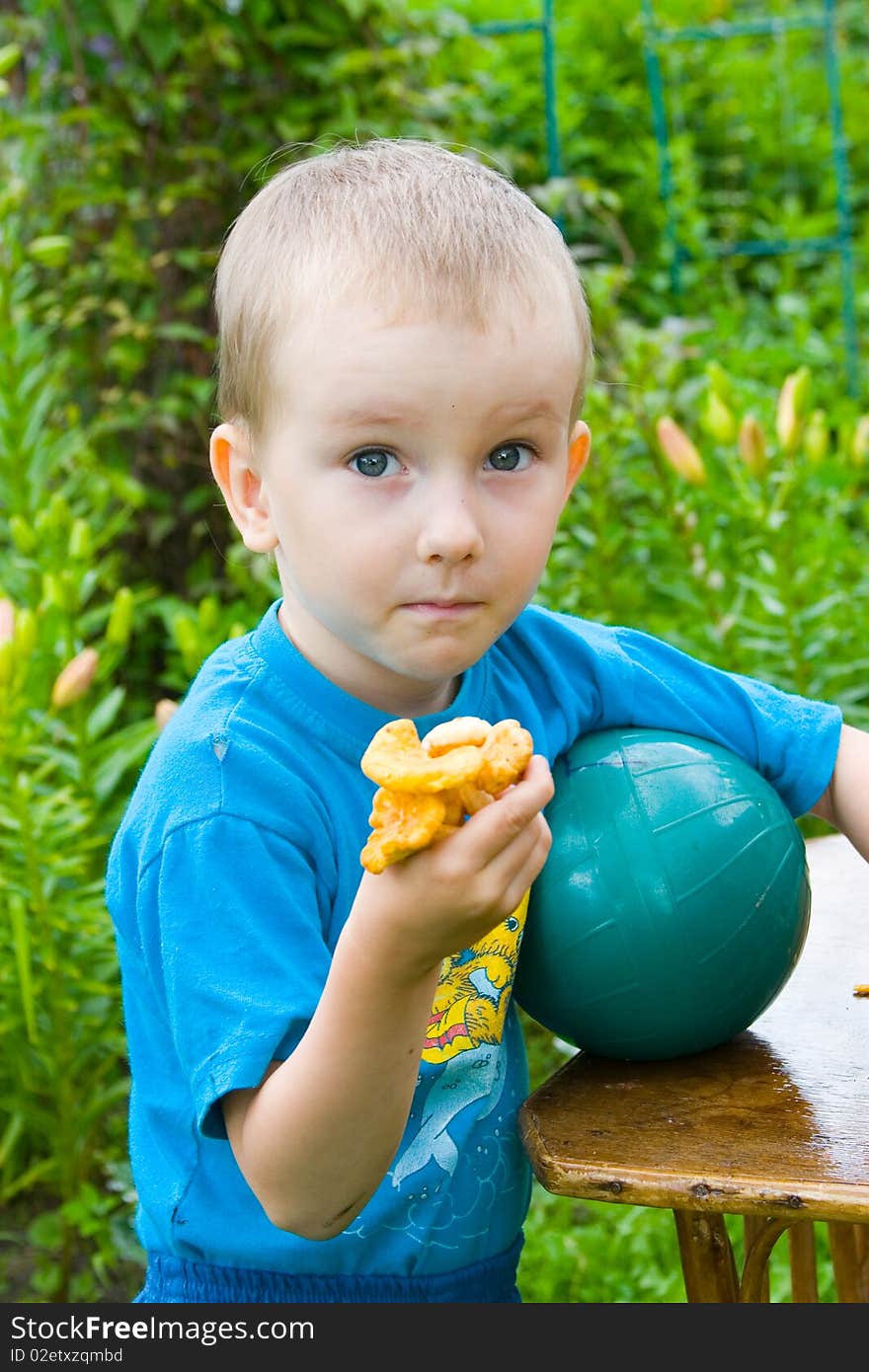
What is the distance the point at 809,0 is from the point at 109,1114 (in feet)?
22.4

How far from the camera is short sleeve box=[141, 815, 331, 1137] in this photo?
1.34 meters

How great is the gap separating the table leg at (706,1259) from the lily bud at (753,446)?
5.11 ft

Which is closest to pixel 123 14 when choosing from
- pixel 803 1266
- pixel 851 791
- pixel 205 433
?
pixel 205 433

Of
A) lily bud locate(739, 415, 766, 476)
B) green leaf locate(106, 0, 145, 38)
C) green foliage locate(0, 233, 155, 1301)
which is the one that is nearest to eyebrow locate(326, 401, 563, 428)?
green foliage locate(0, 233, 155, 1301)

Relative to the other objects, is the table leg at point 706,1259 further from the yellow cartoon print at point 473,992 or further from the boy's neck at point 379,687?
the boy's neck at point 379,687

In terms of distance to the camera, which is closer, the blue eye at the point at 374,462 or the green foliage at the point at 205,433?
the blue eye at the point at 374,462

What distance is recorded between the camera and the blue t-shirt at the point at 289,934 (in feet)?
4.52

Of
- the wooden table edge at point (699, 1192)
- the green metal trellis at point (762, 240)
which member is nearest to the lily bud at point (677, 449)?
the wooden table edge at point (699, 1192)

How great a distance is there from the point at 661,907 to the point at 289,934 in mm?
402

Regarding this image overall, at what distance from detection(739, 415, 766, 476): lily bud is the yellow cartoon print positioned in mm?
1396

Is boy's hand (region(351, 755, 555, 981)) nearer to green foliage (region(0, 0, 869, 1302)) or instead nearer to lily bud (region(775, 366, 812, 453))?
green foliage (region(0, 0, 869, 1302))

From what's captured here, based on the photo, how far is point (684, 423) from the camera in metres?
3.89

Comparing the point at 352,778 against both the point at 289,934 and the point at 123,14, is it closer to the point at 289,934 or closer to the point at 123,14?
the point at 289,934

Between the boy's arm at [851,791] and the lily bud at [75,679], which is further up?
the boy's arm at [851,791]
